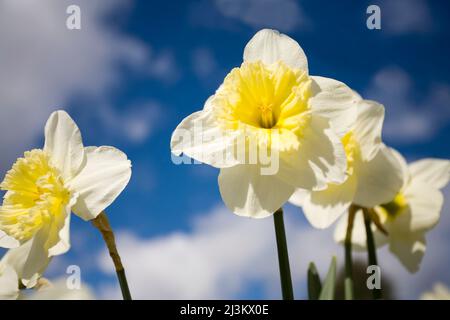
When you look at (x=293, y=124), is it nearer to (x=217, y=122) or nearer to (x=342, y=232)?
(x=217, y=122)

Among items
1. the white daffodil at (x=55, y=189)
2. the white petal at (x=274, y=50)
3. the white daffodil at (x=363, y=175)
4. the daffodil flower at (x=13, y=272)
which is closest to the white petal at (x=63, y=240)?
the white daffodil at (x=55, y=189)

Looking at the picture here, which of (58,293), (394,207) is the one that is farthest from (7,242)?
(394,207)

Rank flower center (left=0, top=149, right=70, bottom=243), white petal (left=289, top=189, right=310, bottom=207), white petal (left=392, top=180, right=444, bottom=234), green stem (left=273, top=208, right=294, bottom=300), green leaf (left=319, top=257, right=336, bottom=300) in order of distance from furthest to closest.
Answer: white petal (left=392, top=180, right=444, bottom=234)
white petal (left=289, top=189, right=310, bottom=207)
green leaf (left=319, top=257, right=336, bottom=300)
flower center (left=0, top=149, right=70, bottom=243)
green stem (left=273, top=208, right=294, bottom=300)

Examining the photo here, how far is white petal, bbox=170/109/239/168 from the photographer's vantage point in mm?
1120

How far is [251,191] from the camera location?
114cm

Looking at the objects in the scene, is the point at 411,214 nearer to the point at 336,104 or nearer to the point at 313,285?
the point at 313,285

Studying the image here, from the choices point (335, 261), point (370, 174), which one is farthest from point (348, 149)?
point (335, 261)

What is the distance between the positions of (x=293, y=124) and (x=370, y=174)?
382 mm

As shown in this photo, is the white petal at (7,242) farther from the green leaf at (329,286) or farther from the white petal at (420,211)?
the white petal at (420,211)

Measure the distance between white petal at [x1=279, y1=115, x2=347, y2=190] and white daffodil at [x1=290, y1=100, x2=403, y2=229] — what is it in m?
0.23

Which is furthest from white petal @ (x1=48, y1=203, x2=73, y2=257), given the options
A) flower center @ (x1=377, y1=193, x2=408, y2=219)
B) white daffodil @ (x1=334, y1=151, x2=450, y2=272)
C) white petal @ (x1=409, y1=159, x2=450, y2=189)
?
white petal @ (x1=409, y1=159, x2=450, y2=189)

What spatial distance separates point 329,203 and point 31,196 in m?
0.79

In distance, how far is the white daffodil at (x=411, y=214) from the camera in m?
1.71

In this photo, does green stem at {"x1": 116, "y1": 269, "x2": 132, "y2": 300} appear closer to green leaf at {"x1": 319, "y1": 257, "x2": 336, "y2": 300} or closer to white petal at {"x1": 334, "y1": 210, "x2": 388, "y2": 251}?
green leaf at {"x1": 319, "y1": 257, "x2": 336, "y2": 300}
